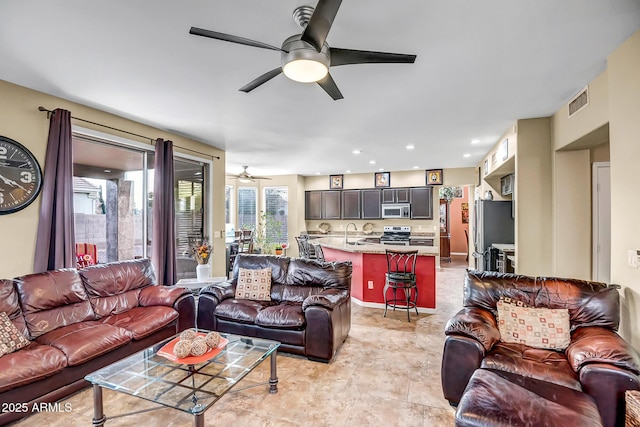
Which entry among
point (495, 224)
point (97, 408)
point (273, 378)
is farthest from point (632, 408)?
point (495, 224)

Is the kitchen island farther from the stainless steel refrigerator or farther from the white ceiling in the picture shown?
the white ceiling

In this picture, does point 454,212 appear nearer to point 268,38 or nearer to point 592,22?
point 592,22

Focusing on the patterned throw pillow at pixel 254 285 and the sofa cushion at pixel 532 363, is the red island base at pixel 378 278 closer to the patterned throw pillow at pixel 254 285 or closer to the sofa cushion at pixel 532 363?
the patterned throw pillow at pixel 254 285

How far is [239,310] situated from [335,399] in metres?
1.39

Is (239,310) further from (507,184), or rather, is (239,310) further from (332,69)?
(507,184)

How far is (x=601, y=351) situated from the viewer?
6.37ft

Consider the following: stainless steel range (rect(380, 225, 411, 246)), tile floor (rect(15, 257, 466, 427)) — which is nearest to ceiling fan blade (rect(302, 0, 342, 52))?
tile floor (rect(15, 257, 466, 427))

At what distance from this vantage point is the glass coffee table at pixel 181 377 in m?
1.88

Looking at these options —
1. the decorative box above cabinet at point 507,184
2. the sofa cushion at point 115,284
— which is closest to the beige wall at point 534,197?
the decorative box above cabinet at point 507,184

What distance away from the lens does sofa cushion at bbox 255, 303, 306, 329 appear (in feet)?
10.1

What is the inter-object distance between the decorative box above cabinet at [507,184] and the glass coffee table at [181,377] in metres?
5.05

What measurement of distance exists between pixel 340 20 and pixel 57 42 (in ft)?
7.08

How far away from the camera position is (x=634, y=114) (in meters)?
2.29

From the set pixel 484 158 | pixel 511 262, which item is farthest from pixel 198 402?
pixel 484 158
